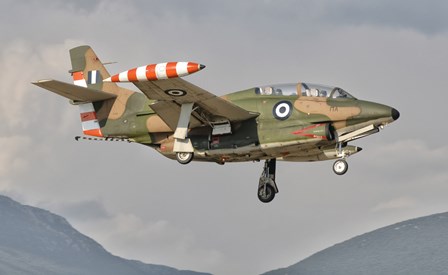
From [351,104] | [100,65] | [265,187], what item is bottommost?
[265,187]

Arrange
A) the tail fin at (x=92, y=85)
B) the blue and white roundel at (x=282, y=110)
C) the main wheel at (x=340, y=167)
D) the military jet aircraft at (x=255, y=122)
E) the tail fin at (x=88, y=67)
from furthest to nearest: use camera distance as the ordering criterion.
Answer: the tail fin at (x=88, y=67) < the tail fin at (x=92, y=85) < the blue and white roundel at (x=282, y=110) < the main wheel at (x=340, y=167) < the military jet aircraft at (x=255, y=122)

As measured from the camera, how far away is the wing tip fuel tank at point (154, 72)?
106 feet

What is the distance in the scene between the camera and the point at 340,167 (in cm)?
3738

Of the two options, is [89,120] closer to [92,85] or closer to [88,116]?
[88,116]

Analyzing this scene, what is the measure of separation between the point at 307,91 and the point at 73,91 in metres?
9.82

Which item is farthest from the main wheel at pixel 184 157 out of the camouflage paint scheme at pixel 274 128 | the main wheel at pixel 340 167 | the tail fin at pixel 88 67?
the tail fin at pixel 88 67

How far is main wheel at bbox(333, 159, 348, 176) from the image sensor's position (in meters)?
37.2

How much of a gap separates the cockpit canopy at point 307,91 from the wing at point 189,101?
129 centimetres

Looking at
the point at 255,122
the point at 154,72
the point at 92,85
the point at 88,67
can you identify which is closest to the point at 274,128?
the point at 255,122

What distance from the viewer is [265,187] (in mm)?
40812

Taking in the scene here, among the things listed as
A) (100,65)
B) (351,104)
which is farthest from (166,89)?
(100,65)

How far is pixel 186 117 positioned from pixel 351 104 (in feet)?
20.7

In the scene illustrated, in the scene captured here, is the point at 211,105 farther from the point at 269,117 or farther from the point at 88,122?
the point at 88,122

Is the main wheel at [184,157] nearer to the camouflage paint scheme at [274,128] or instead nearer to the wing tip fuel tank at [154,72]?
the camouflage paint scheme at [274,128]
